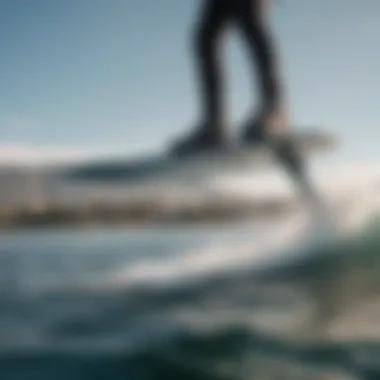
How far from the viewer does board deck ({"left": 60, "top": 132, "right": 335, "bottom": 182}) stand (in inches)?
60.2

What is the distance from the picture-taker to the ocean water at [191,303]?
148cm

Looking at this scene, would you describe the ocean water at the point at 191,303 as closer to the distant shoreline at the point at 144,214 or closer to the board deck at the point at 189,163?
the distant shoreline at the point at 144,214

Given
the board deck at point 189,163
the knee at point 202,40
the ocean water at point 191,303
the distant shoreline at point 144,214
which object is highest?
the knee at point 202,40

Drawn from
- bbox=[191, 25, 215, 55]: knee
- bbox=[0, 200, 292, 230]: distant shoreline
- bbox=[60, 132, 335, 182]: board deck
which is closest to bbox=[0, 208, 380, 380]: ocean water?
bbox=[0, 200, 292, 230]: distant shoreline

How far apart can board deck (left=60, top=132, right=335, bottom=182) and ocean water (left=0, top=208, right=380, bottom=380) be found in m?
0.13

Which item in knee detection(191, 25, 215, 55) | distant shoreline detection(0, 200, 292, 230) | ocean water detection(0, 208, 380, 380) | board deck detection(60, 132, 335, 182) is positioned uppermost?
knee detection(191, 25, 215, 55)

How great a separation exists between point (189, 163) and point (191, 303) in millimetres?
314

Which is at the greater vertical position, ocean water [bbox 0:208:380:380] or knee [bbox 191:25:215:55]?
knee [bbox 191:25:215:55]

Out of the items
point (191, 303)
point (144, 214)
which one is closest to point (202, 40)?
point (144, 214)

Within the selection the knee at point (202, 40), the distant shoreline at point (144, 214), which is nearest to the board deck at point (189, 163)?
the distant shoreline at point (144, 214)

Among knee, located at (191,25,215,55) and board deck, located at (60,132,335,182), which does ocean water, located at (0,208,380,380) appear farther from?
knee, located at (191,25,215,55)

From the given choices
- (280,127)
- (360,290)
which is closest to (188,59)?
(280,127)

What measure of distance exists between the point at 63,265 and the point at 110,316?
0.15 m

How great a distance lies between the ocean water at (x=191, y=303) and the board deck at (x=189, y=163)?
126 mm
